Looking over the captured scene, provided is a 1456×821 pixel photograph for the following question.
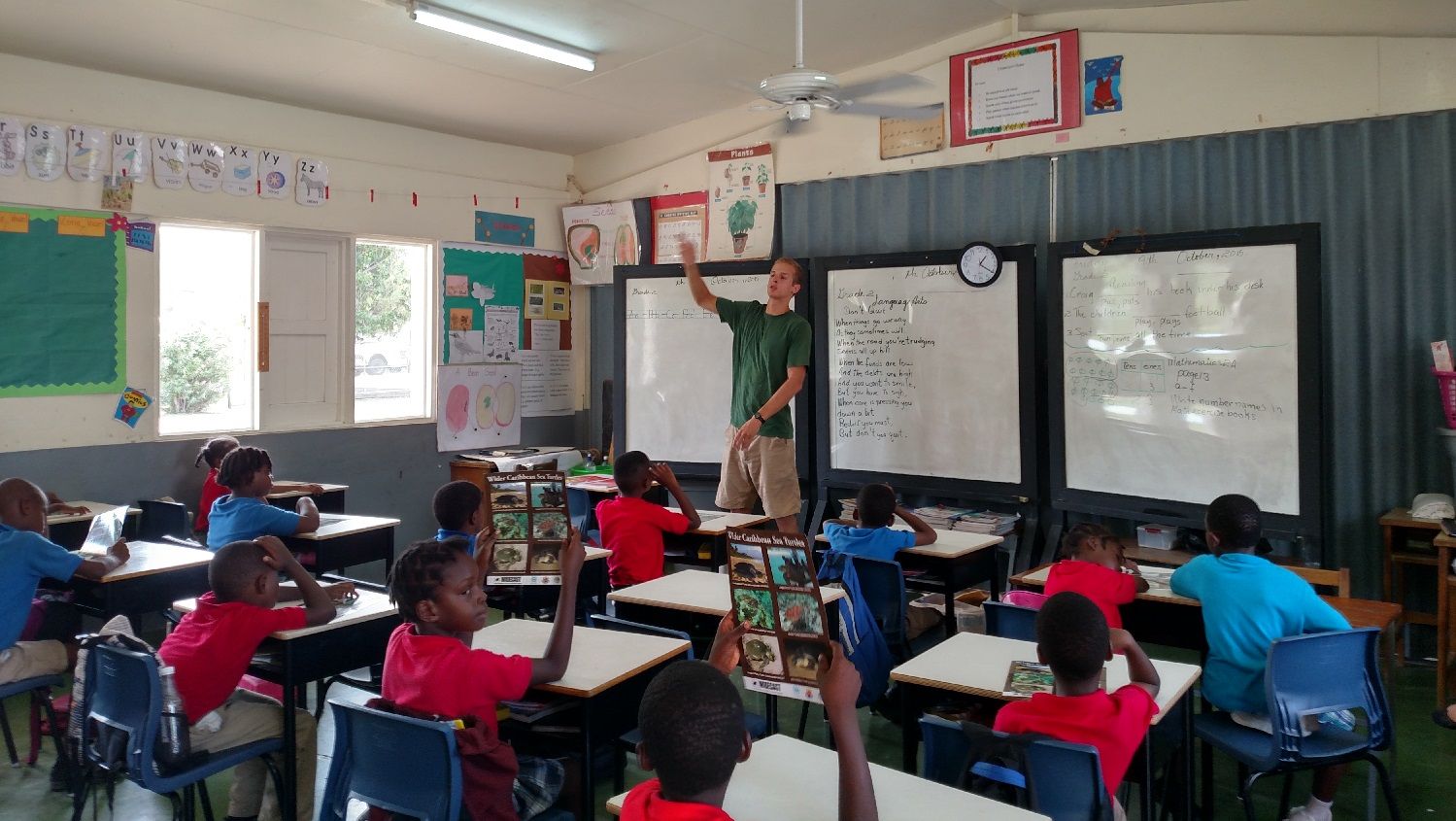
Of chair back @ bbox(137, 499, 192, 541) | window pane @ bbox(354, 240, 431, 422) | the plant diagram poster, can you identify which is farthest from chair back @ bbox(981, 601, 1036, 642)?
window pane @ bbox(354, 240, 431, 422)

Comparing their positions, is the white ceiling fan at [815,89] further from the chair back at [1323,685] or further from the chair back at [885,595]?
the chair back at [1323,685]

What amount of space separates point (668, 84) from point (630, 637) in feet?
13.1

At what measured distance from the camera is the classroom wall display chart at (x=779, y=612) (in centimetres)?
184

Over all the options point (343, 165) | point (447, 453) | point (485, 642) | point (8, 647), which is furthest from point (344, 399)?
point (485, 642)

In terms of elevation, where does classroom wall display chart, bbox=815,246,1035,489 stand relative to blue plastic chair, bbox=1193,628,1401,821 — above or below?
above

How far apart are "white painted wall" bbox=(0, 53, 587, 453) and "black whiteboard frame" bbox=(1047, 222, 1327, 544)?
3942mm

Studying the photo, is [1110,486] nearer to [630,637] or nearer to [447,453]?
[630,637]

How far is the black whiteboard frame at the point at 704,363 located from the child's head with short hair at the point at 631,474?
1820mm

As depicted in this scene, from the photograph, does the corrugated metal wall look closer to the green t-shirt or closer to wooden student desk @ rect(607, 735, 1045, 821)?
the green t-shirt

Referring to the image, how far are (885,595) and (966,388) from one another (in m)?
2.03

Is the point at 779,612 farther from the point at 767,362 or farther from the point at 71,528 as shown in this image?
the point at 71,528

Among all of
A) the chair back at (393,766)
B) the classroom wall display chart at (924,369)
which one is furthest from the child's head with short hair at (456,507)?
the classroom wall display chart at (924,369)

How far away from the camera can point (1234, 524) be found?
2824mm

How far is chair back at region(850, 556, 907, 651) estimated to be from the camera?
11.1 feet
